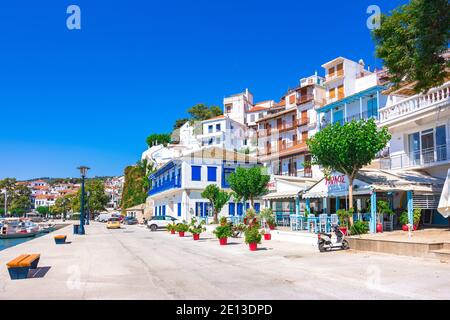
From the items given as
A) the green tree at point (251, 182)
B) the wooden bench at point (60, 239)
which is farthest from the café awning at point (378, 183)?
the wooden bench at point (60, 239)

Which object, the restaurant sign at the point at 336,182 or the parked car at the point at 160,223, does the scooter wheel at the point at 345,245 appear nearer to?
the restaurant sign at the point at 336,182

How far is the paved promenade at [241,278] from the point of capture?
7930mm

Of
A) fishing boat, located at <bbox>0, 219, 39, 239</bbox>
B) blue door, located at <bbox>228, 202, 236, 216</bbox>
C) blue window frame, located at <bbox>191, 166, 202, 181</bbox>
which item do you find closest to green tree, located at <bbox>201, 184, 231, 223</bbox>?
blue window frame, located at <bbox>191, 166, 202, 181</bbox>

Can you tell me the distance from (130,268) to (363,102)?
26.3 meters

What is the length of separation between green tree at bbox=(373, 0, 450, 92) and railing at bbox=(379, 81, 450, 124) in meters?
3.87

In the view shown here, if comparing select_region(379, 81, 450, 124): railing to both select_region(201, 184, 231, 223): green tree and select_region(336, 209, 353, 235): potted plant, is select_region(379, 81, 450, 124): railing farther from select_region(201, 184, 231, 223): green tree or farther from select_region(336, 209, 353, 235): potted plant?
select_region(201, 184, 231, 223): green tree

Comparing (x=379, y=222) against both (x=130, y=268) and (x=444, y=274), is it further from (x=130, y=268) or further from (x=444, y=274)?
(x=130, y=268)

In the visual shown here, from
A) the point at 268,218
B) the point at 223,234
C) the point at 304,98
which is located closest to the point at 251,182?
the point at 268,218

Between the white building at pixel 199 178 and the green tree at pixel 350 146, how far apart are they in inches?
825

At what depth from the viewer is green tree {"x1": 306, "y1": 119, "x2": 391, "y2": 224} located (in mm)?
18391

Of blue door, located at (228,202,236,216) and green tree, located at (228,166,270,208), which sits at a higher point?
green tree, located at (228,166,270,208)

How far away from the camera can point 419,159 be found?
23.0 meters
